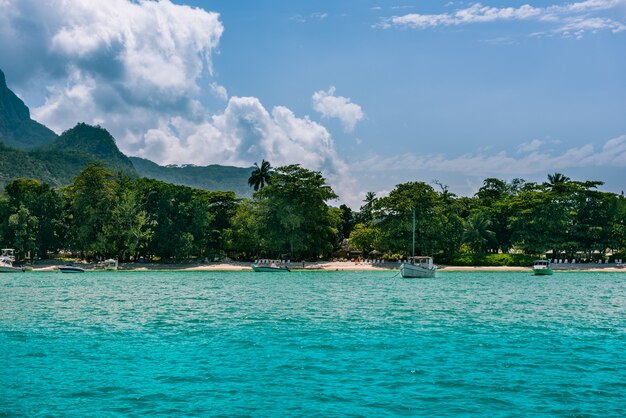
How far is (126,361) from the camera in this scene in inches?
798

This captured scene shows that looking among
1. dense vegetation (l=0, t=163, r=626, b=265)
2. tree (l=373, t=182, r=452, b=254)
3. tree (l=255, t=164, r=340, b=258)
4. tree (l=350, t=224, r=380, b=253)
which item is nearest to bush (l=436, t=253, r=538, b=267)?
dense vegetation (l=0, t=163, r=626, b=265)

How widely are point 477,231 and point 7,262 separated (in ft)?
228

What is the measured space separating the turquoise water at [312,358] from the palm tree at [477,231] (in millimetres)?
51785

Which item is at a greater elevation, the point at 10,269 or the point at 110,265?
the point at 110,265

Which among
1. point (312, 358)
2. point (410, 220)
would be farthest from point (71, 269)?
point (312, 358)

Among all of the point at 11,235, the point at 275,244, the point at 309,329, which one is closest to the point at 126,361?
the point at 309,329

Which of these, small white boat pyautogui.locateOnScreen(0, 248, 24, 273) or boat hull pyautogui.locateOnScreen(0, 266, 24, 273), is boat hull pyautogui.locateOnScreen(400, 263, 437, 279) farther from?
small white boat pyautogui.locateOnScreen(0, 248, 24, 273)

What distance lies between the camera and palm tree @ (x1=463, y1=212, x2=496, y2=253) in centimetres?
9088

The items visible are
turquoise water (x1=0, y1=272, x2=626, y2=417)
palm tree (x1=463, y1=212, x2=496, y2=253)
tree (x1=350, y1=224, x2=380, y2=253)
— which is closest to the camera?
turquoise water (x1=0, y1=272, x2=626, y2=417)

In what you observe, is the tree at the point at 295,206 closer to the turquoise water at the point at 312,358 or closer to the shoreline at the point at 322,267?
the shoreline at the point at 322,267

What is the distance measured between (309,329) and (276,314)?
20.1 feet

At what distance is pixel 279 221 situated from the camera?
86875mm

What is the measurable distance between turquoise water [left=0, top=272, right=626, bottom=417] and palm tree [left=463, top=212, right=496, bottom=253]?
170ft

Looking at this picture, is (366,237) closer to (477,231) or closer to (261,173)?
(477,231)
